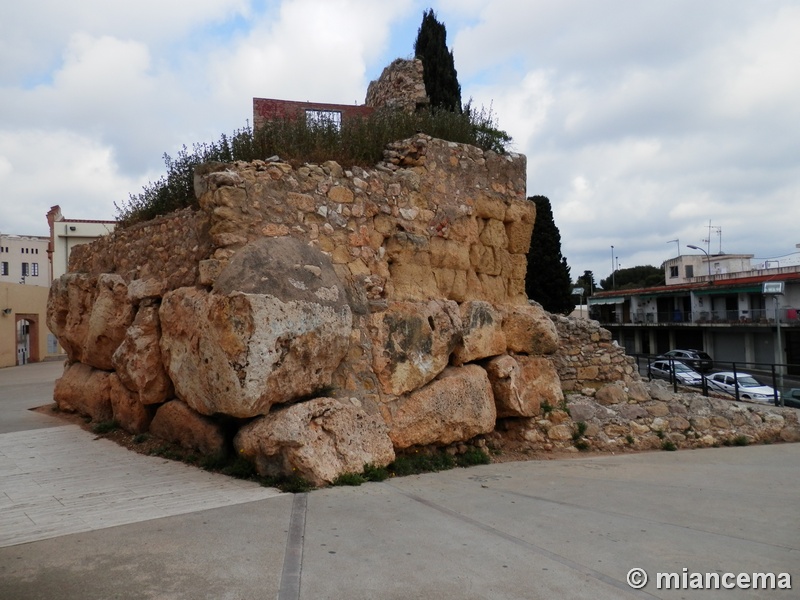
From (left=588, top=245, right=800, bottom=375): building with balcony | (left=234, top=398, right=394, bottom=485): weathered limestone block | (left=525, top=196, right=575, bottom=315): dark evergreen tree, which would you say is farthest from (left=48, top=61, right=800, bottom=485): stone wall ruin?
(left=588, top=245, right=800, bottom=375): building with balcony

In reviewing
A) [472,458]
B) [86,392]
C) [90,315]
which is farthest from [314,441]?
[86,392]

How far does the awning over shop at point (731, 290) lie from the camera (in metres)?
33.1

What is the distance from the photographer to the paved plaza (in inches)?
137

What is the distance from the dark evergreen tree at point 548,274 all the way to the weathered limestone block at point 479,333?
17.4m

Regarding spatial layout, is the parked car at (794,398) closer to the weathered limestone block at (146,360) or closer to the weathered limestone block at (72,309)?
the weathered limestone block at (146,360)

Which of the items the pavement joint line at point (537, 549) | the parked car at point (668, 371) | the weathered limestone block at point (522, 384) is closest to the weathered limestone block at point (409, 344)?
the weathered limestone block at point (522, 384)

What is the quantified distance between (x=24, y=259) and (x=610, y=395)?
56.1 m

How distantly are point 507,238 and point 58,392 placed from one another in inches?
283

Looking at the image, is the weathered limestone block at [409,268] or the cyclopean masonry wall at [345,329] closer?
the cyclopean masonry wall at [345,329]

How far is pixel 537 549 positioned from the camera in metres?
4.12

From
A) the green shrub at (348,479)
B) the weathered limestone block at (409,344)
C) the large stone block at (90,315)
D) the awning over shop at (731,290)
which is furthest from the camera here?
the awning over shop at (731,290)

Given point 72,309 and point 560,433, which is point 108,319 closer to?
point 72,309

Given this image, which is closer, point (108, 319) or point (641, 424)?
point (108, 319)

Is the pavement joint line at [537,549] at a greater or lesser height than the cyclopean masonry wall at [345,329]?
lesser
